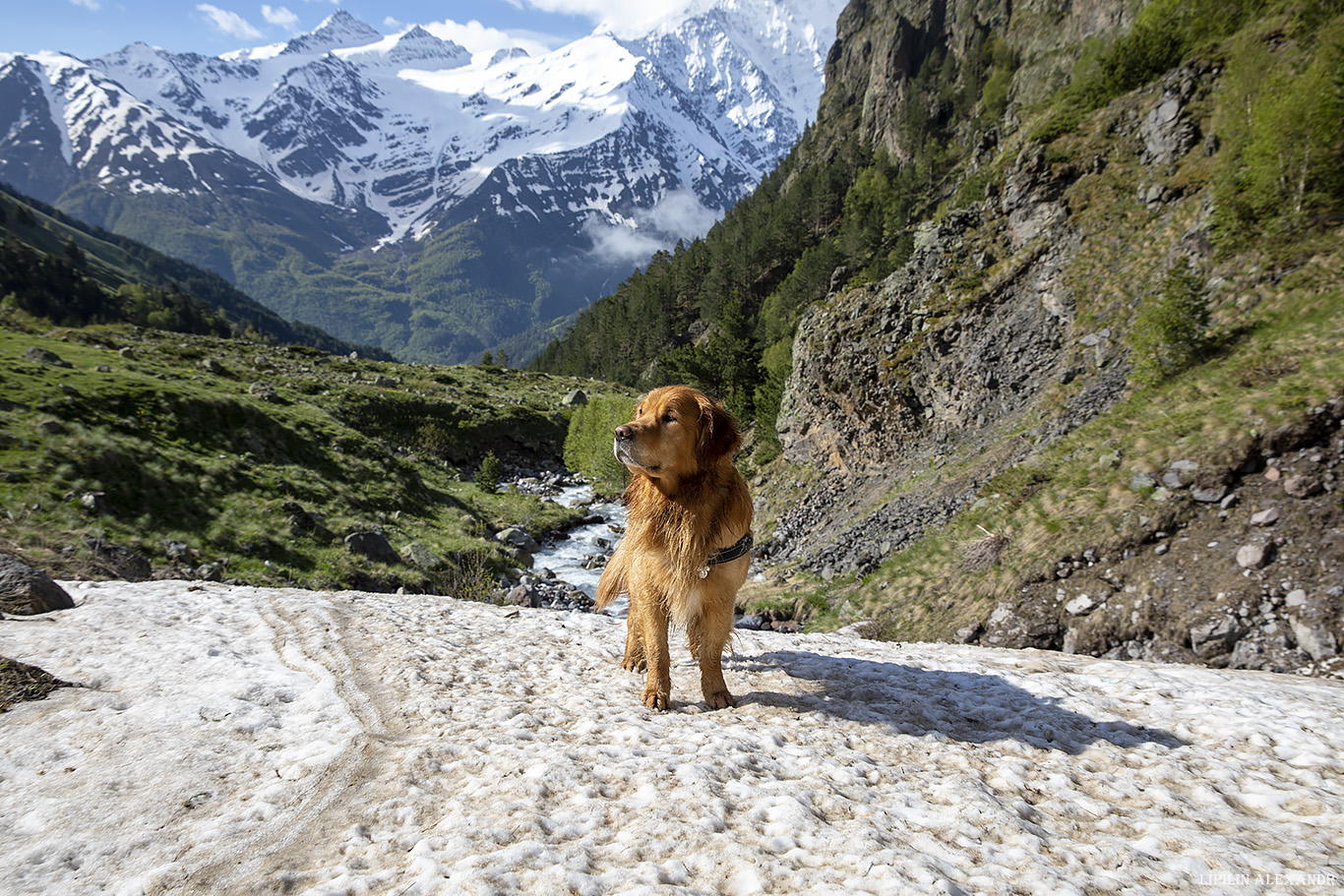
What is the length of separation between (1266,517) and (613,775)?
391 inches

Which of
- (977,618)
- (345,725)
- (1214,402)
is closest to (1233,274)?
(1214,402)

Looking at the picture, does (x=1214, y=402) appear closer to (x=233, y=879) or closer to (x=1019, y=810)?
(x=1019, y=810)

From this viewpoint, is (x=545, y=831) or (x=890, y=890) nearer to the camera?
(x=890, y=890)

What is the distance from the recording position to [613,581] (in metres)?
7.01

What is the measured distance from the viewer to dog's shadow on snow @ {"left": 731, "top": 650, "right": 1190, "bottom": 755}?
4.82 metres

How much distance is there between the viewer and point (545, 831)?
10.6 feet

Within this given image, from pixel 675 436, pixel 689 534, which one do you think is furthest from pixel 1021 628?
pixel 675 436

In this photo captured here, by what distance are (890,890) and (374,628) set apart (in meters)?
6.19

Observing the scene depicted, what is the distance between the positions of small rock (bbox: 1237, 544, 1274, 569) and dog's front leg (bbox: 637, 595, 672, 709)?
27.3 ft

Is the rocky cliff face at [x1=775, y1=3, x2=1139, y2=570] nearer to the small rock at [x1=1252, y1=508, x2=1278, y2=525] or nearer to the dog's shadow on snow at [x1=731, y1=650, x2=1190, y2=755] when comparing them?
the small rock at [x1=1252, y1=508, x2=1278, y2=525]

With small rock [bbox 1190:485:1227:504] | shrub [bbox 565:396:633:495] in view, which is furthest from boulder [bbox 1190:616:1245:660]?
shrub [bbox 565:396:633:495]

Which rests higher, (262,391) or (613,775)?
(262,391)

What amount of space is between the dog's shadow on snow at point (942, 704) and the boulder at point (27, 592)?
734 centimetres

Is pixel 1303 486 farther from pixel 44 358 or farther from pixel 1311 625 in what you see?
pixel 44 358
